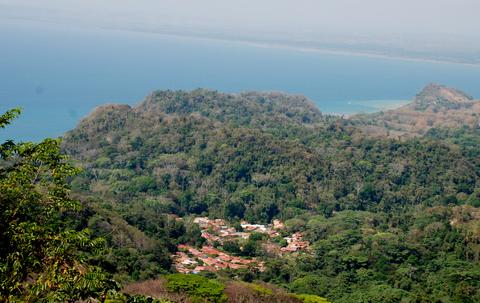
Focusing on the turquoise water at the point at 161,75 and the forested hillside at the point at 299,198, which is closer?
the forested hillside at the point at 299,198

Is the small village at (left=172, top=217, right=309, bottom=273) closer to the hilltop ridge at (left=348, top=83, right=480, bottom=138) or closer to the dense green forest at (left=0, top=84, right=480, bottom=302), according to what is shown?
the dense green forest at (left=0, top=84, right=480, bottom=302)

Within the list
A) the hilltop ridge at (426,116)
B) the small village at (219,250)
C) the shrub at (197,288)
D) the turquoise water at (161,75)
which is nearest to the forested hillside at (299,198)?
the small village at (219,250)

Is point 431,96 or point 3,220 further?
point 431,96

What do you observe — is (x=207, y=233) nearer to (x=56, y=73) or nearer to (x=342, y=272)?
(x=342, y=272)

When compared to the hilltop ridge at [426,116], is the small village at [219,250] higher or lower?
lower

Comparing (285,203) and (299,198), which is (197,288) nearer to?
(285,203)

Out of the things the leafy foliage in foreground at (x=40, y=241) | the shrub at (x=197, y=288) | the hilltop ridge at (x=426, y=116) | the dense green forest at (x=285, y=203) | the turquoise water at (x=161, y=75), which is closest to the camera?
the leafy foliage in foreground at (x=40, y=241)

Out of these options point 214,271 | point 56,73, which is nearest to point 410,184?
point 214,271

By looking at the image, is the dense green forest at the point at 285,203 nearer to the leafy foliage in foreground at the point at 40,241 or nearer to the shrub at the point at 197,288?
the shrub at the point at 197,288
